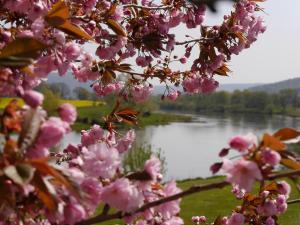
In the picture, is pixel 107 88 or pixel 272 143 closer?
pixel 272 143

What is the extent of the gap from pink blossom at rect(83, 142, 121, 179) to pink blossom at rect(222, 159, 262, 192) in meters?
0.29

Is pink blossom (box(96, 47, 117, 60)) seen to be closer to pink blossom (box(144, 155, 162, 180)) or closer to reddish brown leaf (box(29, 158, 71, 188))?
pink blossom (box(144, 155, 162, 180))

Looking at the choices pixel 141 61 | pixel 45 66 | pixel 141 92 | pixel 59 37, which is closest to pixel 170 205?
pixel 45 66

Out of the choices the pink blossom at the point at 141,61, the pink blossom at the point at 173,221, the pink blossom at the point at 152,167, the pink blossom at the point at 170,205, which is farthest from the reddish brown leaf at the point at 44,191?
the pink blossom at the point at 141,61

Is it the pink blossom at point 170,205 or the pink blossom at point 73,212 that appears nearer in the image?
the pink blossom at point 73,212

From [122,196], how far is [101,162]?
0.34ft

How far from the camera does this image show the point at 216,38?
276cm

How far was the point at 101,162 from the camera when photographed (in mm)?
1135

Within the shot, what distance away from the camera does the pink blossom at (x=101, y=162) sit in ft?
A: 3.72

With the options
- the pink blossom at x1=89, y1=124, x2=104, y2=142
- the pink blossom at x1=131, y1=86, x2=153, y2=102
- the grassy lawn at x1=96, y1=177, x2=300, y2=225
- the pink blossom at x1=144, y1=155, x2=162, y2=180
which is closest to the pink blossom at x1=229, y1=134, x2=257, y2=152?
the pink blossom at x1=144, y1=155, x2=162, y2=180

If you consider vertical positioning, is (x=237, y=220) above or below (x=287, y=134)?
below

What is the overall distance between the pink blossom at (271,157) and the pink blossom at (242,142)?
0.04m

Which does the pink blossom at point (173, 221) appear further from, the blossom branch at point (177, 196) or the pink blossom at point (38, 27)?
the pink blossom at point (38, 27)

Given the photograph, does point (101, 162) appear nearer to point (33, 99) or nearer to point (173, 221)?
point (33, 99)
